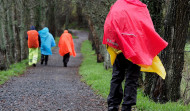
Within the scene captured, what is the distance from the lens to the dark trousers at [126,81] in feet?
13.6

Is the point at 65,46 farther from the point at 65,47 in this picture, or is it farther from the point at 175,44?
the point at 175,44

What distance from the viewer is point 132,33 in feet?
13.2

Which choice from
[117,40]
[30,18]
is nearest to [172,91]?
[117,40]

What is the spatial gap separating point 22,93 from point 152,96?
329 centimetres

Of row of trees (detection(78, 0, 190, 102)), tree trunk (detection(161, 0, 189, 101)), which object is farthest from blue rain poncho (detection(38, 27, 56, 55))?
tree trunk (detection(161, 0, 189, 101))

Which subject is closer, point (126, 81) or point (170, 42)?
point (126, 81)

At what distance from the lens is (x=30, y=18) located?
1859cm

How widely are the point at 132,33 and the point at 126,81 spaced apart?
0.73 meters

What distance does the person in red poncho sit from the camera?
4.01 meters

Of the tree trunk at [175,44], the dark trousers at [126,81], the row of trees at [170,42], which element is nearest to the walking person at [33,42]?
the row of trees at [170,42]

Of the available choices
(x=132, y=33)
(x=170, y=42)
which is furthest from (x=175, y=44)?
(x=132, y=33)

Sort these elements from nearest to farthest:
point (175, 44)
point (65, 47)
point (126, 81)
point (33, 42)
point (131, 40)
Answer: point (131, 40) → point (126, 81) → point (175, 44) → point (33, 42) → point (65, 47)

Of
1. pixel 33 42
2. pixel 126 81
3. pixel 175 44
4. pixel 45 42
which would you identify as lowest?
pixel 45 42

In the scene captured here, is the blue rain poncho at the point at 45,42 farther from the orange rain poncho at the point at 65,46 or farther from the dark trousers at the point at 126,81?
the dark trousers at the point at 126,81
